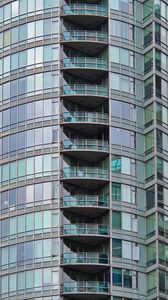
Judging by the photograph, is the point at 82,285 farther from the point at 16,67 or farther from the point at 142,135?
the point at 16,67

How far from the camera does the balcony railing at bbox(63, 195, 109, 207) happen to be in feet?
339

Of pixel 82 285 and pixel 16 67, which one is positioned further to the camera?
pixel 16 67

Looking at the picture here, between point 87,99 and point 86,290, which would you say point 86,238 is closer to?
point 86,290

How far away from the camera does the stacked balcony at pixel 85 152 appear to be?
10162 cm

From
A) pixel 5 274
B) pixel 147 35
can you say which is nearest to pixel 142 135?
pixel 147 35

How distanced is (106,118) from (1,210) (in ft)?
41.8

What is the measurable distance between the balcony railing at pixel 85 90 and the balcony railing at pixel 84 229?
40.8 ft

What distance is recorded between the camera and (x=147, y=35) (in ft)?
362

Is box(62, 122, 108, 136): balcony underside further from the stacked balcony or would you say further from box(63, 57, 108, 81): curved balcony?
box(63, 57, 108, 81): curved balcony

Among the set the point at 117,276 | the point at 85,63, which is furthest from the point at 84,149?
the point at 117,276

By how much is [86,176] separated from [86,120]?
17.9ft

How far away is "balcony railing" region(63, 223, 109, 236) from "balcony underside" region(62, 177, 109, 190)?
12.8ft

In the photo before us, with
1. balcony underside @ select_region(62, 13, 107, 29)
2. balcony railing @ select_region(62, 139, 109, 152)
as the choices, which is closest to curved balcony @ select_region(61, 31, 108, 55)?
balcony underside @ select_region(62, 13, 107, 29)

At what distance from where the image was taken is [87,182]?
104m
